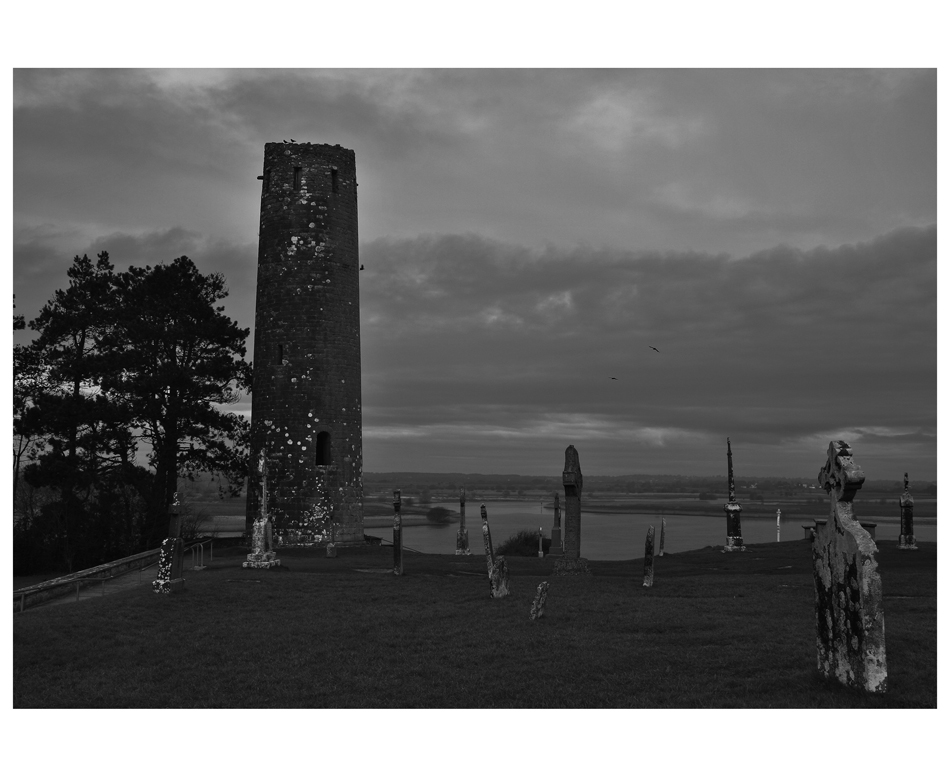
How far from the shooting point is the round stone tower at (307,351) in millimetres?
30484

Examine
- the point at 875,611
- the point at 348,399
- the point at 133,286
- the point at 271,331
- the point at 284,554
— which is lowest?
the point at 284,554

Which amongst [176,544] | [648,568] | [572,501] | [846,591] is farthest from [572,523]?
[846,591]

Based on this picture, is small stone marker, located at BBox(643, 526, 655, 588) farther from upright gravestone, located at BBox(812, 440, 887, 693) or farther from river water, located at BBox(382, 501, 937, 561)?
river water, located at BBox(382, 501, 937, 561)

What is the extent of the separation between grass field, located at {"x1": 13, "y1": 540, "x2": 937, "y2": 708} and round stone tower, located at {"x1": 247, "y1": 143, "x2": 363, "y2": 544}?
33.7 feet

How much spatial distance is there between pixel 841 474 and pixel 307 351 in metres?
23.3

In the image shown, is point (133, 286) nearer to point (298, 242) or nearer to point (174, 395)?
point (174, 395)

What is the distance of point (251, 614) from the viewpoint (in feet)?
53.0

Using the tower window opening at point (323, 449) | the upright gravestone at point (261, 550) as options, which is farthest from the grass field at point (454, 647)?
the tower window opening at point (323, 449)

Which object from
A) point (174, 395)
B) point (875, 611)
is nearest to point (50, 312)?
point (174, 395)

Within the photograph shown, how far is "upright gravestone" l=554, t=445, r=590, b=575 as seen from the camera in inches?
897

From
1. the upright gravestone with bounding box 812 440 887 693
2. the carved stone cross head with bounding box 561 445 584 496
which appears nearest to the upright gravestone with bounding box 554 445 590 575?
the carved stone cross head with bounding box 561 445 584 496

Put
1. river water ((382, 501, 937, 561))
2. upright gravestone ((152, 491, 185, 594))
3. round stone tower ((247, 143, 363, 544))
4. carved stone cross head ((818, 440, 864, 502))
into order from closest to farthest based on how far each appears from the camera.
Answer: carved stone cross head ((818, 440, 864, 502))
upright gravestone ((152, 491, 185, 594))
round stone tower ((247, 143, 363, 544))
river water ((382, 501, 937, 561))
